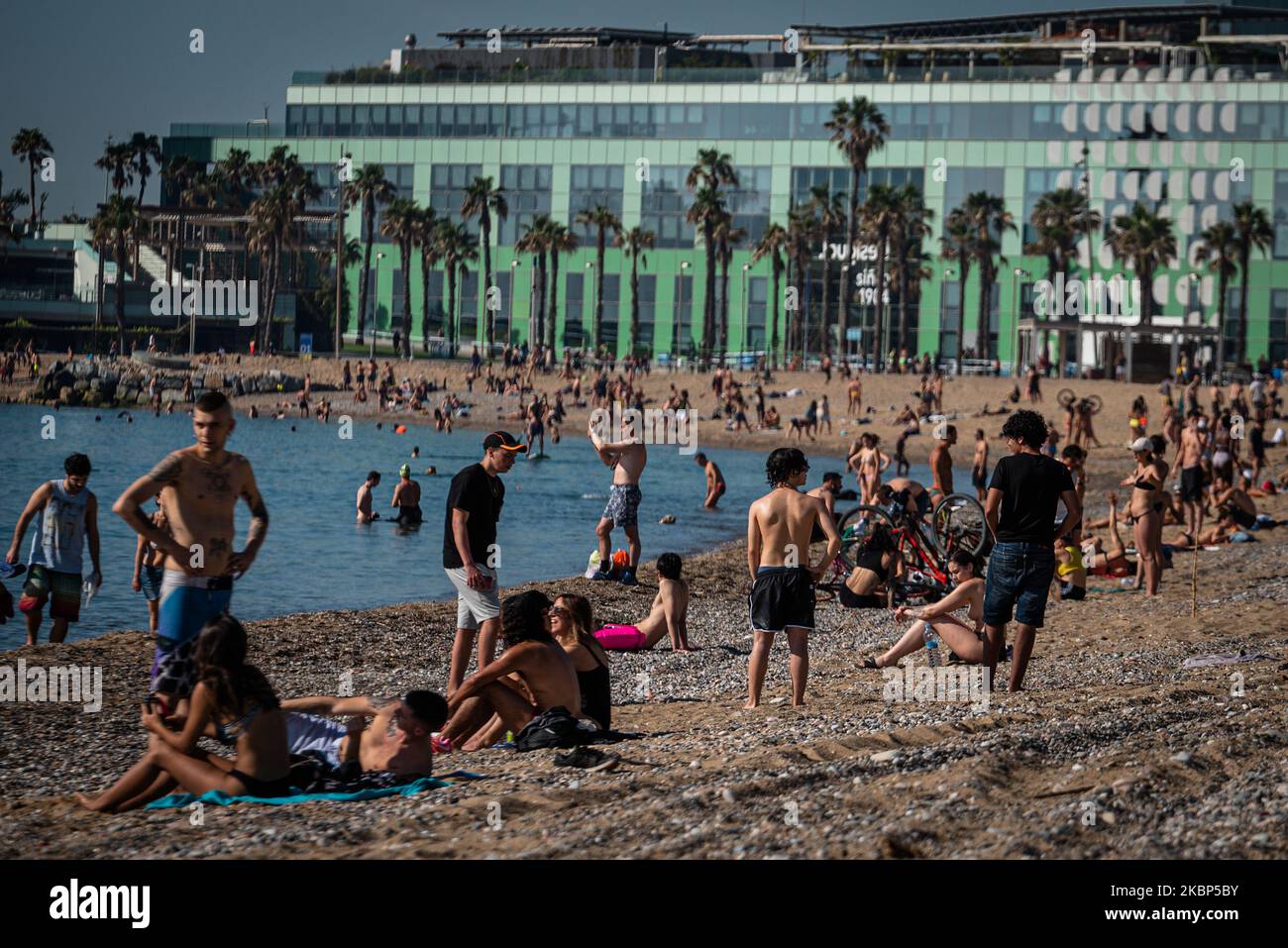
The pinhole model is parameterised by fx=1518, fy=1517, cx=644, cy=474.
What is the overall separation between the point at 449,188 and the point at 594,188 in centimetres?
944

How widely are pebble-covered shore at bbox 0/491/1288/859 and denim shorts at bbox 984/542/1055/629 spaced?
55 cm

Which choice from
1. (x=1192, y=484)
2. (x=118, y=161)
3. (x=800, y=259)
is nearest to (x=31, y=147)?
(x=118, y=161)

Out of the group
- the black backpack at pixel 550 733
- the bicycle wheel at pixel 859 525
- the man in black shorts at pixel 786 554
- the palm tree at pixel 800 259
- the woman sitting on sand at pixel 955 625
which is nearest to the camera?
the black backpack at pixel 550 733

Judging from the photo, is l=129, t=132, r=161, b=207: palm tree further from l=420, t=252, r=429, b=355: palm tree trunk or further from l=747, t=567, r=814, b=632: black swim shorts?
l=747, t=567, r=814, b=632: black swim shorts

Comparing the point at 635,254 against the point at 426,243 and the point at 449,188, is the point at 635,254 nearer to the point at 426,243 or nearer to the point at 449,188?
the point at 426,243

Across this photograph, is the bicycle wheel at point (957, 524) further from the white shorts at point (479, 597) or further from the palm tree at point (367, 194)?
the palm tree at point (367, 194)

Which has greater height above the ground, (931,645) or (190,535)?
(190,535)

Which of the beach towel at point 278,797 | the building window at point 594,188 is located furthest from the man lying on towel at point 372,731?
the building window at point 594,188

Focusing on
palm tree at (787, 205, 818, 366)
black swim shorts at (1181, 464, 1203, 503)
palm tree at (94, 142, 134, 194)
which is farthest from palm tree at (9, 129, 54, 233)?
black swim shorts at (1181, 464, 1203, 503)

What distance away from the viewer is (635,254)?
82.6 meters

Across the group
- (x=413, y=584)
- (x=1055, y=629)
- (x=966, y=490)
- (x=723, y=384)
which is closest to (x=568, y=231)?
(x=723, y=384)

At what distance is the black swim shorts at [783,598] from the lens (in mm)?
9195

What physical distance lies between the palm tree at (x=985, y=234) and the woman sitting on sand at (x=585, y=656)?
6752 centimetres

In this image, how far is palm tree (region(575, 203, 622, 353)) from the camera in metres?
81.6
